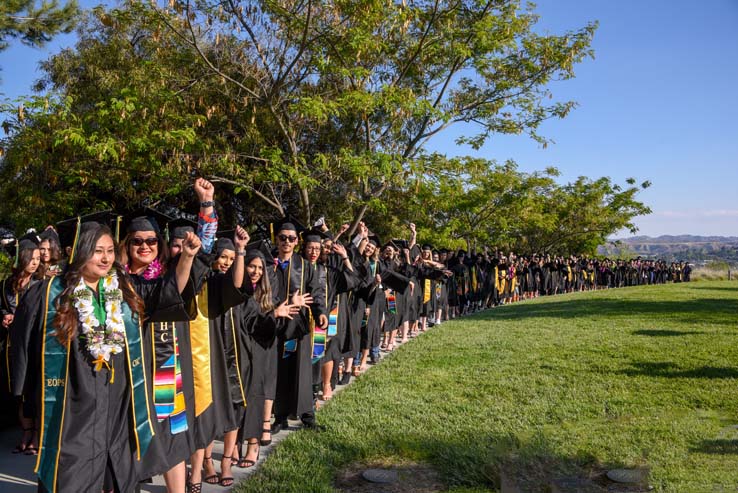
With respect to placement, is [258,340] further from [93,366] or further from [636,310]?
[636,310]

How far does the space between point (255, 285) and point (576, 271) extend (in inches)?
1146

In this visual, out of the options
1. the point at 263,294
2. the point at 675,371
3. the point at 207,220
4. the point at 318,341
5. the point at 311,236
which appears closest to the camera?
the point at 207,220

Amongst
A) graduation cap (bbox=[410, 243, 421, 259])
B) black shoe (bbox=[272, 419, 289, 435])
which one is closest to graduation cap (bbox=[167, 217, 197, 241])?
black shoe (bbox=[272, 419, 289, 435])

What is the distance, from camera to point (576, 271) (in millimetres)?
32062

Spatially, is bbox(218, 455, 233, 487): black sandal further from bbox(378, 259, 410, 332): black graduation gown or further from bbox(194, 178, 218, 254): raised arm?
bbox(378, 259, 410, 332): black graduation gown

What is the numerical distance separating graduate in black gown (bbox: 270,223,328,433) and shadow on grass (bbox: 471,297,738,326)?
10.4 m

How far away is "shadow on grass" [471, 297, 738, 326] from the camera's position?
15.0 m

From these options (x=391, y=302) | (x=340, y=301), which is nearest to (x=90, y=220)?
(x=340, y=301)

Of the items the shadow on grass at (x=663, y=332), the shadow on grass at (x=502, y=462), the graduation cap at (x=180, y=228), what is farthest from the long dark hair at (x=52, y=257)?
the shadow on grass at (x=663, y=332)

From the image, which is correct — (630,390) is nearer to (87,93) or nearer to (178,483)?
(178,483)

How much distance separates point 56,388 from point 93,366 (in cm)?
19

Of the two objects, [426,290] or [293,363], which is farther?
[426,290]

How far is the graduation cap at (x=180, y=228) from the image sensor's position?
14.8ft

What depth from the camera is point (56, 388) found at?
3199 mm
